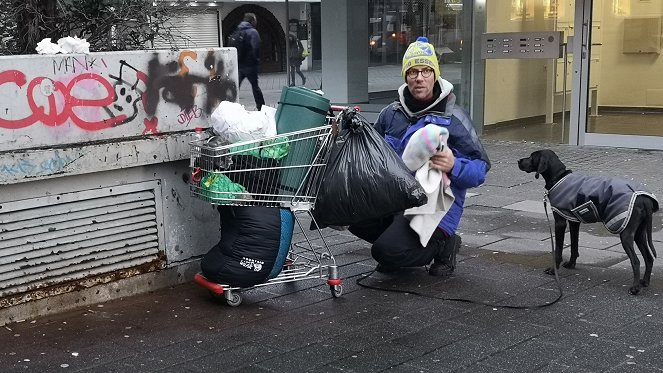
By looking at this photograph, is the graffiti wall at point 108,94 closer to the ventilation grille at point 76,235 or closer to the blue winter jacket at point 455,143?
the ventilation grille at point 76,235

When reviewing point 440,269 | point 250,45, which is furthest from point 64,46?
point 250,45

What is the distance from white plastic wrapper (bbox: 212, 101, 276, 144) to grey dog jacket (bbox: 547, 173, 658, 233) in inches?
75.0

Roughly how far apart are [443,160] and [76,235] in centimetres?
A: 229

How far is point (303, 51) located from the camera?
16.4 m

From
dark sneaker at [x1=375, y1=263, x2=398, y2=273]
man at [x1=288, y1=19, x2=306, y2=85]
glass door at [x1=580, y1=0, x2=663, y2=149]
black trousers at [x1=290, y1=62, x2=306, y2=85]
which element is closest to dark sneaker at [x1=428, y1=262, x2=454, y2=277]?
dark sneaker at [x1=375, y1=263, x2=398, y2=273]

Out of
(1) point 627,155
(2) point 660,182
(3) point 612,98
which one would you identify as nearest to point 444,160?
(2) point 660,182

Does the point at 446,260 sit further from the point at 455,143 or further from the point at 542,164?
the point at 542,164

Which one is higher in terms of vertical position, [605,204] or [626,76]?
[626,76]

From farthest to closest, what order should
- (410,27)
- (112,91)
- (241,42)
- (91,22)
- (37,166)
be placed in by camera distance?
(241,42)
(410,27)
(91,22)
(112,91)
(37,166)

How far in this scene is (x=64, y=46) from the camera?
5.02 m

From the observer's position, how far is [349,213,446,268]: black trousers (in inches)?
217

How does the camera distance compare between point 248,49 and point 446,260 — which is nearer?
point 446,260

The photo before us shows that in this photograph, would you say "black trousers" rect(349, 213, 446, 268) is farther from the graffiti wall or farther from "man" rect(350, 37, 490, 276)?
the graffiti wall

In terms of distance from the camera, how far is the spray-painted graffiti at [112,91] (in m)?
4.76
